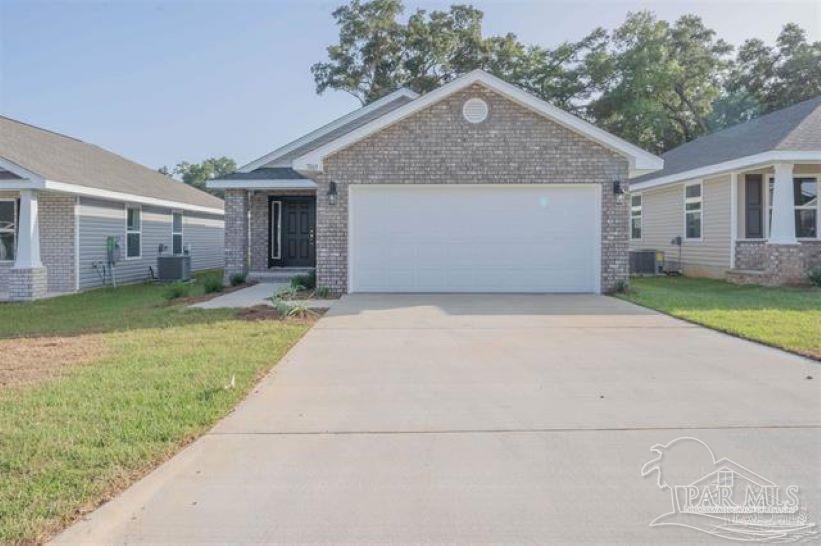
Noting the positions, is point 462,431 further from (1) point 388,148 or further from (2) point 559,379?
(1) point 388,148

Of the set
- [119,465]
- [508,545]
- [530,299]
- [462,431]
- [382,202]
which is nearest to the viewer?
[508,545]

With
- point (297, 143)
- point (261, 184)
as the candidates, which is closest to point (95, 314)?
point (261, 184)

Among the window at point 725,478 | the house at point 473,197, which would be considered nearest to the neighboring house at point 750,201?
the house at point 473,197

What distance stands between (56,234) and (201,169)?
49072 mm

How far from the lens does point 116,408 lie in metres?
5.00

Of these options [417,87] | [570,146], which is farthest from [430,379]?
[417,87]

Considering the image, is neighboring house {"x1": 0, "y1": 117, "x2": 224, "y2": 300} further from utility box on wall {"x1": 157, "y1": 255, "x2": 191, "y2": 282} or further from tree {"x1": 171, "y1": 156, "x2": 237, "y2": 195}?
tree {"x1": 171, "y1": 156, "x2": 237, "y2": 195}

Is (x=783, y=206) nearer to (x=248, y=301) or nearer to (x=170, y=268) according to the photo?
(x=248, y=301)

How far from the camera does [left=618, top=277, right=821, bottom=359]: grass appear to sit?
26.1ft

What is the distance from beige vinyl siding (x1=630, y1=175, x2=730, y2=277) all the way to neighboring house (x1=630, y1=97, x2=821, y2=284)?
1.2 inches

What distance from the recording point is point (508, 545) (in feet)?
9.95

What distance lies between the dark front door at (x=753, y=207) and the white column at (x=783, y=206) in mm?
1702

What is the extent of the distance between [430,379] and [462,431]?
1.55 meters

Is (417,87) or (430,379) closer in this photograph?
(430,379)
